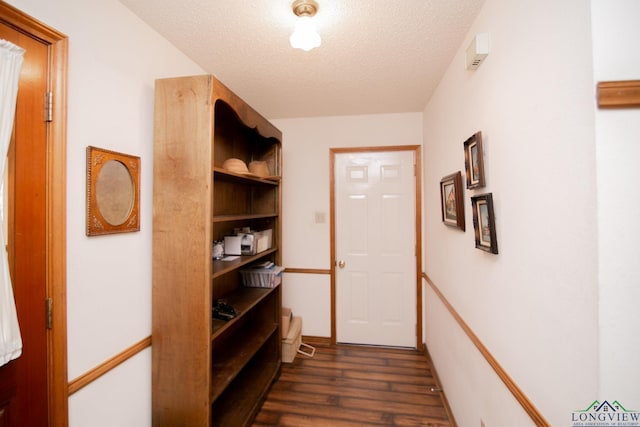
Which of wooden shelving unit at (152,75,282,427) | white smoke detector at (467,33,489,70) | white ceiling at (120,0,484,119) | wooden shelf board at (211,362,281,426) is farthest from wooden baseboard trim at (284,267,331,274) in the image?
white smoke detector at (467,33,489,70)

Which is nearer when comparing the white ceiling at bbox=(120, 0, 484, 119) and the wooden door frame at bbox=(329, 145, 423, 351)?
the white ceiling at bbox=(120, 0, 484, 119)

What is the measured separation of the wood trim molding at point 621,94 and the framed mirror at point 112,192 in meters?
1.82

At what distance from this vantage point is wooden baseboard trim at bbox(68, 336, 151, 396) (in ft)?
3.92

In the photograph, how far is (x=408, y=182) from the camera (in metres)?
3.06

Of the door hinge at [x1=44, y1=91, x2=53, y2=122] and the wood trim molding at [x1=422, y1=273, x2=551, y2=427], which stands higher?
the door hinge at [x1=44, y1=91, x2=53, y2=122]

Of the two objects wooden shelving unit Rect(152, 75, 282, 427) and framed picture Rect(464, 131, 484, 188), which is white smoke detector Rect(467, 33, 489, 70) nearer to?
framed picture Rect(464, 131, 484, 188)

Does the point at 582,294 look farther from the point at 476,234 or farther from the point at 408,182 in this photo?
the point at 408,182

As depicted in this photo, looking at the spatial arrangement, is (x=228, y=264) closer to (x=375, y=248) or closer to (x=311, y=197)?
(x=311, y=197)

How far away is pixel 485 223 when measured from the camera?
4.46ft

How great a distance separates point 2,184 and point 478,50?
2003 millimetres

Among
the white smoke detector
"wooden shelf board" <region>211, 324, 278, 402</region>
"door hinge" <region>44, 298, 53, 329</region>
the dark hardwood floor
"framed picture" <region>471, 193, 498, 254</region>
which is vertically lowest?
the dark hardwood floor

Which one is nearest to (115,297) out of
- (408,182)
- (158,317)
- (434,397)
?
(158,317)

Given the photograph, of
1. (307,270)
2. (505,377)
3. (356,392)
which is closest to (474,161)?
(505,377)

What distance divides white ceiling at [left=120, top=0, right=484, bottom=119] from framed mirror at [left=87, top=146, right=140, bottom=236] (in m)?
0.80
